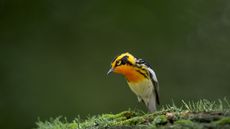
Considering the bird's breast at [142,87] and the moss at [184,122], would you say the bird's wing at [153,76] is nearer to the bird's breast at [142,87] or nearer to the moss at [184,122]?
the bird's breast at [142,87]

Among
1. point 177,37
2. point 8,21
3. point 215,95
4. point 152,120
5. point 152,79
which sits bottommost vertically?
point 152,120

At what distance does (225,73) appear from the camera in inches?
450

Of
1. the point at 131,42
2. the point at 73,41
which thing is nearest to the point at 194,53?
the point at 131,42

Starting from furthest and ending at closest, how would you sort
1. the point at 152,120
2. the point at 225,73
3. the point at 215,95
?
1. the point at 225,73
2. the point at 215,95
3. the point at 152,120

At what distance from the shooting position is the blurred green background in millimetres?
11062

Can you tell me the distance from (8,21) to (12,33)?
277 mm

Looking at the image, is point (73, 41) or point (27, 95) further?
point (73, 41)

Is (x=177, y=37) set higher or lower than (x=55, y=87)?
Result: higher

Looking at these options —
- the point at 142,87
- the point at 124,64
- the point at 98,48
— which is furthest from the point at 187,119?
the point at 98,48

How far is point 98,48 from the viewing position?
40.3ft

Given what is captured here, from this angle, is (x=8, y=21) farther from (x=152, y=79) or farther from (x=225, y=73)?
(x=152, y=79)

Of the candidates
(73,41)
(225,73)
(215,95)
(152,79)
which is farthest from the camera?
(73,41)

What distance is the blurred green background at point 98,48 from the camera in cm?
1106

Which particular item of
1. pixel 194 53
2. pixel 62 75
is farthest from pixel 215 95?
pixel 62 75
